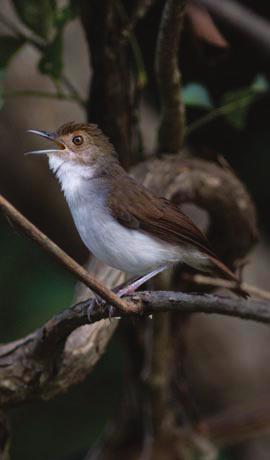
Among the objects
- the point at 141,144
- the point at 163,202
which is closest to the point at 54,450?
the point at 141,144

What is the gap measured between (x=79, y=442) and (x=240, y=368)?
117 cm

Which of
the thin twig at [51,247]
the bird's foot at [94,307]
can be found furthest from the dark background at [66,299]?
the thin twig at [51,247]

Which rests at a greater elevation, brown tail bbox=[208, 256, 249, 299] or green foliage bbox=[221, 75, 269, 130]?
green foliage bbox=[221, 75, 269, 130]

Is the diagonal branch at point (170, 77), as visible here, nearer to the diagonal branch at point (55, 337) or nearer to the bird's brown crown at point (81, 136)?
the bird's brown crown at point (81, 136)

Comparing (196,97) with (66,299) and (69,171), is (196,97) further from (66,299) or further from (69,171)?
(66,299)

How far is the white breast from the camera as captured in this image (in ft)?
10.8

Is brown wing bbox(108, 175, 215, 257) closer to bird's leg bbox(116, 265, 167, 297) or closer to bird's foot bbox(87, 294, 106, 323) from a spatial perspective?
bird's leg bbox(116, 265, 167, 297)

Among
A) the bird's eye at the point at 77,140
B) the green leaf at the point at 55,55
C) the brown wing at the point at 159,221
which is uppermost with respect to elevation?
the green leaf at the point at 55,55

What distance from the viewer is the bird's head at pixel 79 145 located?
3820 millimetres

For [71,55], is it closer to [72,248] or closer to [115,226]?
[72,248]

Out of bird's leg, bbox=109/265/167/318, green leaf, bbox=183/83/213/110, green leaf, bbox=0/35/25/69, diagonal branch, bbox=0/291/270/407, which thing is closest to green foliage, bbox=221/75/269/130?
green leaf, bbox=183/83/213/110

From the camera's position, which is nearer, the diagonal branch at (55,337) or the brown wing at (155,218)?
the diagonal branch at (55,337)

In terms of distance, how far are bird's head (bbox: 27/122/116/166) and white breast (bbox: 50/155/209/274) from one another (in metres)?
0.30

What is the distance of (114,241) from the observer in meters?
3.33
